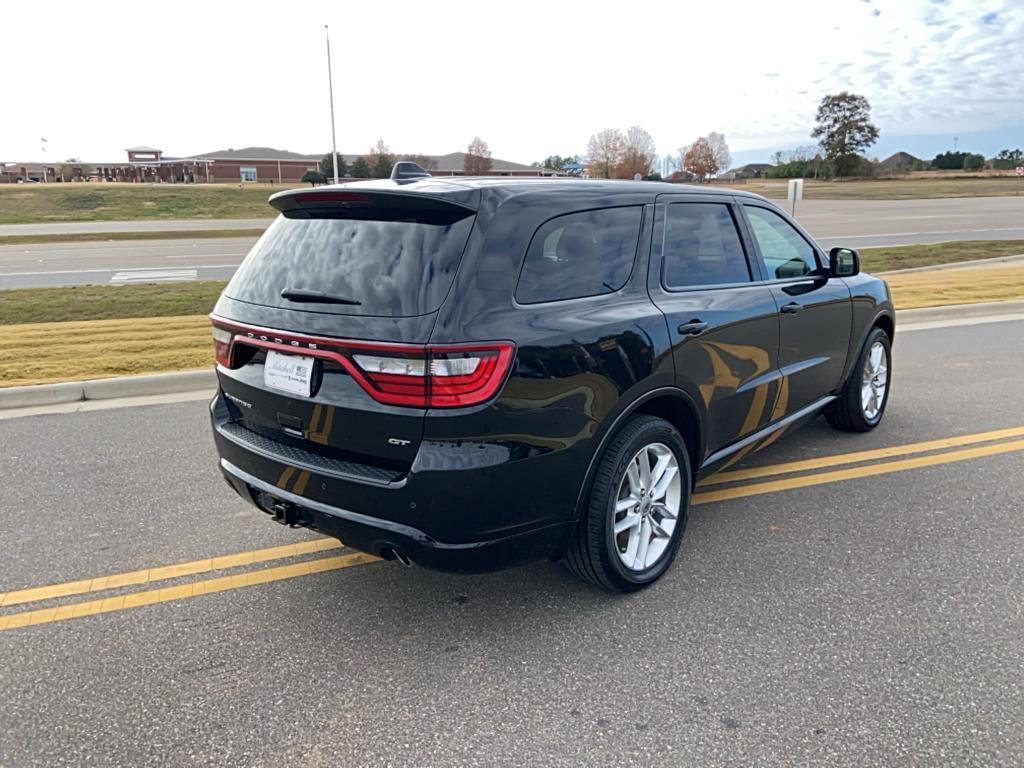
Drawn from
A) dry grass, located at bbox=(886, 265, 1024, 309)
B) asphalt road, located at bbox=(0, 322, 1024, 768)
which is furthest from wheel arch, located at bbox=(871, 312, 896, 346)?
dry grass, located at bbox=(886, 265, 1024, 309)

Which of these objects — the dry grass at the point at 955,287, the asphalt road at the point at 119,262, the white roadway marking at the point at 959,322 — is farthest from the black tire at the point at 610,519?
the asphalt road at the point at 119,262

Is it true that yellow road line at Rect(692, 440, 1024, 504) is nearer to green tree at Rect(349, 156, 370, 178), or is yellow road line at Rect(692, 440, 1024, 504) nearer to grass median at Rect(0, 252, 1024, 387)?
grass median at Rect(0, 252, 1024, 387)

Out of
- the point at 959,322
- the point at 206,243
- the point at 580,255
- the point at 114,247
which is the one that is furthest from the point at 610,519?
the point at 114,247

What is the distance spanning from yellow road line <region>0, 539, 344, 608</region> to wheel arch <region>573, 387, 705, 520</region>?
1563 mm

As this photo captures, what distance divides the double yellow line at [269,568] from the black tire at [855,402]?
0.38 metres

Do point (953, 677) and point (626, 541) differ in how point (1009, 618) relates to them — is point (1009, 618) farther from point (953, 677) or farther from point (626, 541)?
point (626, 541)

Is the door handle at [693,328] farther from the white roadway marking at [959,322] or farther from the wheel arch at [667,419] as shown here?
the white roadway marking at [959,322]

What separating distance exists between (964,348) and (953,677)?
688cm

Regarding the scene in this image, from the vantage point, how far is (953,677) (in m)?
2.83

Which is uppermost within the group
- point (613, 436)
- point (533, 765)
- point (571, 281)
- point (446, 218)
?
point (446, 218)

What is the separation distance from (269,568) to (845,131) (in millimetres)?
106390

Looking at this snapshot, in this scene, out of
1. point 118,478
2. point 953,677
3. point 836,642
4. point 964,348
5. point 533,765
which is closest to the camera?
point 533,765

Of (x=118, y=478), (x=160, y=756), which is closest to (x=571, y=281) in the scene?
(x=160, y=756)

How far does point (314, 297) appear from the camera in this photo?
2996mm
